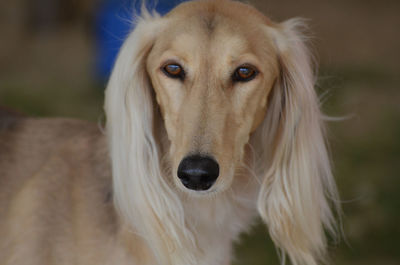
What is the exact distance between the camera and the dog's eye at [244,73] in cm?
221

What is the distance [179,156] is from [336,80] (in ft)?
7.73

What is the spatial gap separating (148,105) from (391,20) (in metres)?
7.53

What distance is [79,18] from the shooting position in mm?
8281

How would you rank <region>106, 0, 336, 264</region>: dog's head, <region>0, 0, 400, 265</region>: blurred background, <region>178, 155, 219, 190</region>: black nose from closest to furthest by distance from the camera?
Answer: <region>178, 155, 219, 190</region>: black nose, <region>106, 0, 336, 264</region>: dog's head, <region>0, 0, 400, 265</region>: blurred background

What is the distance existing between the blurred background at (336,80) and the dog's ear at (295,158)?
0.48 metres

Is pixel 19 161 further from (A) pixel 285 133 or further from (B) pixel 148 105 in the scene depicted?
(A) pixel 285 133

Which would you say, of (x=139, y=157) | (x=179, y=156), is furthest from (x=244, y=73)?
(x=139, y=157)

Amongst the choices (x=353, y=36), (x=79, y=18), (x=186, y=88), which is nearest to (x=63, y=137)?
(x=186, y=88)

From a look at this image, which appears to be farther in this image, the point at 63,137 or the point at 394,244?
the point at 394,244

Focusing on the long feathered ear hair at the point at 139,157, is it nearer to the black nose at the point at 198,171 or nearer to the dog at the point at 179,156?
the dog at the point at 179,156

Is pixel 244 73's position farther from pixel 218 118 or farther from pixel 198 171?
pixel 198 171

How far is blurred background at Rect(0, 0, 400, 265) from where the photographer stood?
4.51 meters

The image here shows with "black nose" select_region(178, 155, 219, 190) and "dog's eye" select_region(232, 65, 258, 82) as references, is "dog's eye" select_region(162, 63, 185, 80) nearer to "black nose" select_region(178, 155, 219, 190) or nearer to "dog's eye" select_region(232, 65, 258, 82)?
"dog's eye" select_region(232, 65, 258, 82)

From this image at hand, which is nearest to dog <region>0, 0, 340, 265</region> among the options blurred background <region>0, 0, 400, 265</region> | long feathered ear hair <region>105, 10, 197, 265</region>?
long feathered ear hair <region>105, 10, 197, 265</region>
